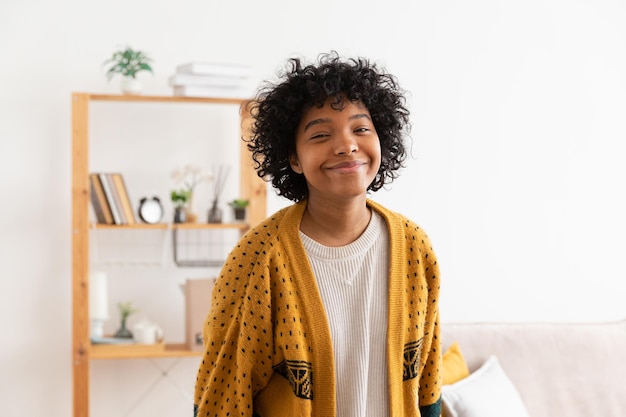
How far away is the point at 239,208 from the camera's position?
3316mm

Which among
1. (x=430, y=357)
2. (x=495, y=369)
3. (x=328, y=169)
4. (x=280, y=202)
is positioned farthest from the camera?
(x=280, y=202)

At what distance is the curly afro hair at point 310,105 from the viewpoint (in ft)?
5.14

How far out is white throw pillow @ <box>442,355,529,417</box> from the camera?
2.69 metres

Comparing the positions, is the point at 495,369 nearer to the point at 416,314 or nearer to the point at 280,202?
the point at 280,202

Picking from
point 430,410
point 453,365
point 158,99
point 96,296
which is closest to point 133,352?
point 96,296

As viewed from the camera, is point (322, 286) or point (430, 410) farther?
point (430, 410)

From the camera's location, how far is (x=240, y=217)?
3.32 metres

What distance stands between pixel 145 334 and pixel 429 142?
4.67 ft

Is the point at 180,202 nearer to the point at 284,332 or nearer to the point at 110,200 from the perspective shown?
the point at 110,200

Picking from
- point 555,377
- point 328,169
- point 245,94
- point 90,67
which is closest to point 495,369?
point 555,377

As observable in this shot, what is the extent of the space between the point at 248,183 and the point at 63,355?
99cm

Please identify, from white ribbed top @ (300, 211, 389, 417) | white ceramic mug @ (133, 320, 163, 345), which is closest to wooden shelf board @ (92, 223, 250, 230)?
white ceramic mug @ (133, 320, 163, 345)

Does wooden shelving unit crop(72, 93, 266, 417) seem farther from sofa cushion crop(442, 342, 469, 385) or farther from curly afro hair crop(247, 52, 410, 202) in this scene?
curly afro hair crop(247, 52, 410, 202)

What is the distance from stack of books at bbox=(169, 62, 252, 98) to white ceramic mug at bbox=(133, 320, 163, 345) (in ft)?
2.86
